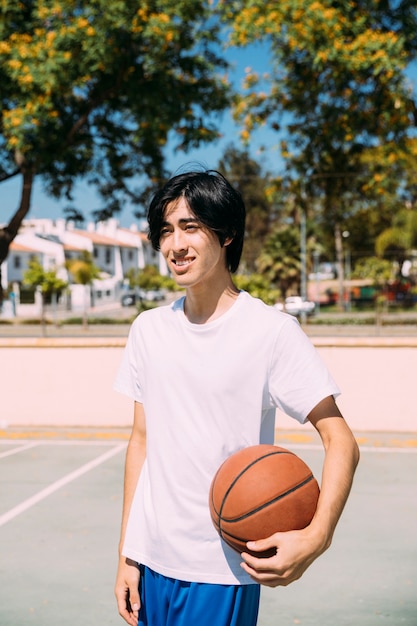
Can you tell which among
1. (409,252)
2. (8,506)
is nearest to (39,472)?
(8,506)

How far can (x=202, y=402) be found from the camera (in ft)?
7.02

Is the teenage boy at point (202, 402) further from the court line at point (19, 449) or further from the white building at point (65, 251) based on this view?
the white building at point (65, 251)

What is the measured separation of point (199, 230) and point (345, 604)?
325cm

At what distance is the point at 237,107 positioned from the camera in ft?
54.4

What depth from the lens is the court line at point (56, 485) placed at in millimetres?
6681

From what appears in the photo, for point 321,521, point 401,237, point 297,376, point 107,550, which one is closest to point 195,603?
point 321,521

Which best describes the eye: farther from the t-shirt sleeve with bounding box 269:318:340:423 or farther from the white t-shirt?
the t-shirt sleeve with bounding box 269:318:340:423

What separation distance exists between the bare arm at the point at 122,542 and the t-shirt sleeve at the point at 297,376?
53 centimetres

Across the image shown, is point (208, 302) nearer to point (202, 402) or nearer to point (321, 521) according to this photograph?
point (202, 402)

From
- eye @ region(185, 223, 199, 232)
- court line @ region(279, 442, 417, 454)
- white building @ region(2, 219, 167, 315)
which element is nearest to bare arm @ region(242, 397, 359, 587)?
eye @ region(185, 223, 199, 232)

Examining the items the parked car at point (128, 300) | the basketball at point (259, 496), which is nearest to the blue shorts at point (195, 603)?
the basketball at point (259, 496)

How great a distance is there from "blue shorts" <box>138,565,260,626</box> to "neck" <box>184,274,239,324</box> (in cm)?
76

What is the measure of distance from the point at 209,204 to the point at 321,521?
0.92 meters

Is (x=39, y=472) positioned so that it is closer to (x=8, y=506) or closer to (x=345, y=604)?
(x=8, y=506)
